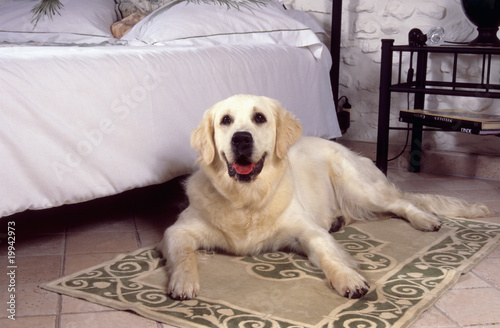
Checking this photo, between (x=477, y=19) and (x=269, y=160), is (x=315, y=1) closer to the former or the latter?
(x=477, y=19)

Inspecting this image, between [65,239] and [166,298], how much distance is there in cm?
89

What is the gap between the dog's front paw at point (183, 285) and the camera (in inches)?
71.9

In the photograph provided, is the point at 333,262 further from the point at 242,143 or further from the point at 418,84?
the point at 418,84

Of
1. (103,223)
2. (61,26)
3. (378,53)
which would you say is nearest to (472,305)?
(103,223)

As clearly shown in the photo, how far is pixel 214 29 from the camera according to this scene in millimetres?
3221

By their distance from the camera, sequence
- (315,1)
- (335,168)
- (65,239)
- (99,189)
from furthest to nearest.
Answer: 1. (315,1)
2. (335,168)
3. (65,239)
4. (99,189)

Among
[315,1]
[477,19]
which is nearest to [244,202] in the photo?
[477,19]

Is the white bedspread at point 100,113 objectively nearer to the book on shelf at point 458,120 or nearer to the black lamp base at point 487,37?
the book on shelf at point 458,120

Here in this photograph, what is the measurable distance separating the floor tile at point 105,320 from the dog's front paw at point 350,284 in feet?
1.96

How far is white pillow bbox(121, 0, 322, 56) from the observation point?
3.13 m

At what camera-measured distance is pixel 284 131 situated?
2.20 m

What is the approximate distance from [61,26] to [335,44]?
→ 188 centimetres

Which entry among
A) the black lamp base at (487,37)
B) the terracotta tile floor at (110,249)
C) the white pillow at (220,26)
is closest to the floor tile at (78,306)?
the terracotta tile floor at (110,249)

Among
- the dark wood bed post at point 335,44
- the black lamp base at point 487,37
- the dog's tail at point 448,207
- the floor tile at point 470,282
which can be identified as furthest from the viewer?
the dark wood bed post at point 335,44
